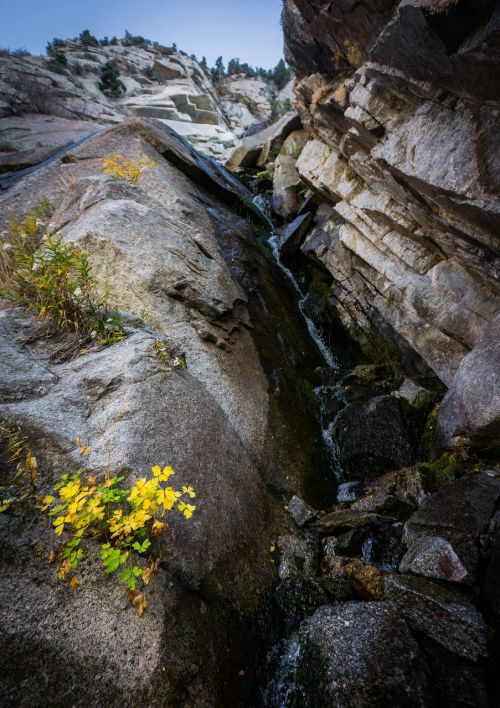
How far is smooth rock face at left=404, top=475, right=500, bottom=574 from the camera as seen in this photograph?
12.6ft

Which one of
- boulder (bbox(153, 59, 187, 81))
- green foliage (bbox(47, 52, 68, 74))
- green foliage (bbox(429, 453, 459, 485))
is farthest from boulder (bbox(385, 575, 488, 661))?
boulder (bbox(153, 59, 187, 81))

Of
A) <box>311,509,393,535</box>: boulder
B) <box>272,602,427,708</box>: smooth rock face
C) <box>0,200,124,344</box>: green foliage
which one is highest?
<box>0,200,124,344</box>: green foliage

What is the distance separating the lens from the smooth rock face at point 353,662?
2.60m

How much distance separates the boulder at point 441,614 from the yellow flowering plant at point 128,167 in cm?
975

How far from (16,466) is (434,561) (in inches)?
190

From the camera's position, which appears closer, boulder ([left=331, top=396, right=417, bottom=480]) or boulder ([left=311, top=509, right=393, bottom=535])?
boulder ([left=311, top=509, right=393, bottom=535])

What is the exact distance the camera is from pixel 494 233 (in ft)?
16.7

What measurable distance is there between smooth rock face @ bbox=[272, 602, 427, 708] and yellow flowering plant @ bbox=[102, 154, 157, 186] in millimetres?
9628

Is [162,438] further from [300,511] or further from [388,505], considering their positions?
[388,505]

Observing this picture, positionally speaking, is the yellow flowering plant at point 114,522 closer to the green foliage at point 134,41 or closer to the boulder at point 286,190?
the boulder at point 286,190

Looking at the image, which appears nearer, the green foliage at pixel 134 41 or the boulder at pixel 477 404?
the boulder at pixel 477 404

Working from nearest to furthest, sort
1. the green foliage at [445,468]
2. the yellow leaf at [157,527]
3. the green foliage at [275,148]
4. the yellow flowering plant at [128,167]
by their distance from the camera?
the yellow leaf at [157,527] < the green foliage at [445,468] < the yellow flowering plant at [128,167] < the green foliage at [275,148]

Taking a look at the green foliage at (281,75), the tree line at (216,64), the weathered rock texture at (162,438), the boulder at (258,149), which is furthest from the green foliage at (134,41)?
the weathered rock texture at (162,438)

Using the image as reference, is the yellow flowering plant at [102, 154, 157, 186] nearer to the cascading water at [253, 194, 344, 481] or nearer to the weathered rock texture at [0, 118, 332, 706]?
the weathered rock texture at [0, 118, 332, 706]
